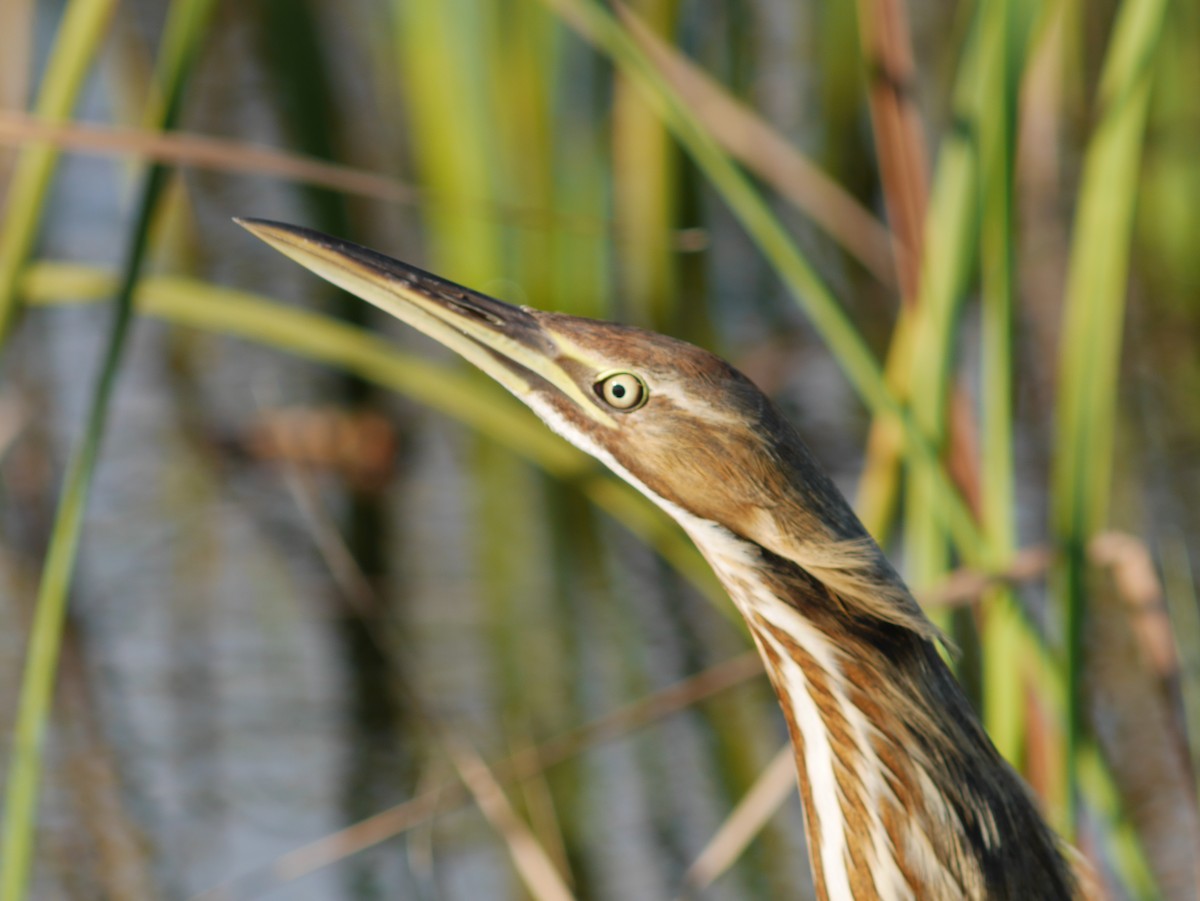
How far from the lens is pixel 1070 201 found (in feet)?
15.3

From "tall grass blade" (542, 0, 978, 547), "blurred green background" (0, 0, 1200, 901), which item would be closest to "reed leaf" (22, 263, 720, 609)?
"blurred green background" (0, 0, 1200, 901)

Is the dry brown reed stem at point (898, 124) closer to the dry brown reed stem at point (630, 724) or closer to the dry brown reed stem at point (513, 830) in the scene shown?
the dry brown reed stem at point (630, 724)

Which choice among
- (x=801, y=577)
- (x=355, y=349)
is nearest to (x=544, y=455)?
(x=355, y=349)

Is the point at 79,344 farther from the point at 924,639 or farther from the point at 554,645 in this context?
the point at 924,639

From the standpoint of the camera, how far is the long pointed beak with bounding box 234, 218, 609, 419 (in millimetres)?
1311

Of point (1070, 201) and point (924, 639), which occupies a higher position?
point (1070, 201)

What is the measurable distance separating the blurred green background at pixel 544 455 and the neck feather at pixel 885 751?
0.26 m

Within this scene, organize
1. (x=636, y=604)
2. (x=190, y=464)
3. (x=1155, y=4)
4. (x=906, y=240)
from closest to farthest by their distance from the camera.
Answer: (x=1155, y=4) → (x=906, y=240) → (x=636, y=604) → (x=190, y=464)

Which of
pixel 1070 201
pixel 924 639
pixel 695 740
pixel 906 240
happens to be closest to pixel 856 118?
pixel 1070 201

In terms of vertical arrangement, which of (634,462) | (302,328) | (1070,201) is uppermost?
(1070,201)

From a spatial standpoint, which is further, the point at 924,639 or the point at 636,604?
the point at 636,604

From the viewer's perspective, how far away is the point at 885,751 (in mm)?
1295

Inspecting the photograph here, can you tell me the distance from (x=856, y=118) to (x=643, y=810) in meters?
2.32

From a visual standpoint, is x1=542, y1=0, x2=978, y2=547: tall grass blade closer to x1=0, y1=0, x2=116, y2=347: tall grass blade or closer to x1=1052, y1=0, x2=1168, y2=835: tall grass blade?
x1=1052, y1=0, x2=1168, y2=835: tall grass blade
